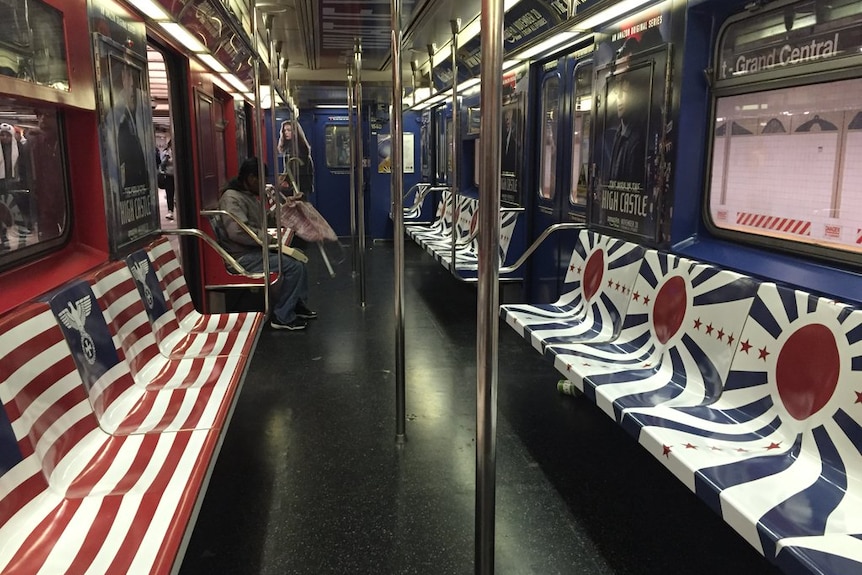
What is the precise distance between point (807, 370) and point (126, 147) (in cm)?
317

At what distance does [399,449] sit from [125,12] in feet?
8.40

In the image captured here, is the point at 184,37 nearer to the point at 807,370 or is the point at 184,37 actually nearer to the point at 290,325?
the point at 290,325

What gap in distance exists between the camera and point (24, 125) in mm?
2676

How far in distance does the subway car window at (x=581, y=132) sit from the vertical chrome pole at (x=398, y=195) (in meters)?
1.93

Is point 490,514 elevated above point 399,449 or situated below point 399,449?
above

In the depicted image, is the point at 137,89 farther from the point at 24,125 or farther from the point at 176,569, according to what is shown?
the point at 176,569

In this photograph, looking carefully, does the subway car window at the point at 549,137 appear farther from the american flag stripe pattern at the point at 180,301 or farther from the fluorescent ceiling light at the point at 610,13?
the american flag stripe pattern at the point at 180,301

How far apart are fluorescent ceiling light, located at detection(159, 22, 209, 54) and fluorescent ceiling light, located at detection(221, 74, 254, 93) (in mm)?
1551

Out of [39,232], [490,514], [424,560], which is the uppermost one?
[39,232]

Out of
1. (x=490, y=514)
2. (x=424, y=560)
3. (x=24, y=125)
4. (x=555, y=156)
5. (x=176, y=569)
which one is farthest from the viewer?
(x=555, y=156)

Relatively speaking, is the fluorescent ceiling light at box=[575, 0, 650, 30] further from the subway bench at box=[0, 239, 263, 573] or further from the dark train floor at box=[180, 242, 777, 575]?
the subway bench at box=[0, 239, 263, 573]

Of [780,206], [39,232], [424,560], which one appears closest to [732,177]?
[780,206]

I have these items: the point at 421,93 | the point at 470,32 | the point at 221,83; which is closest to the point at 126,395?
the point at 221,83

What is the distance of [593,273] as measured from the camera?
4125 mm
